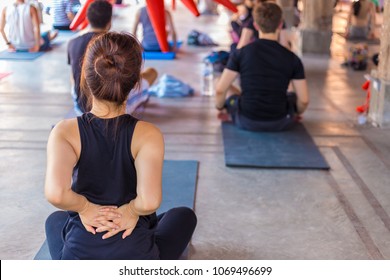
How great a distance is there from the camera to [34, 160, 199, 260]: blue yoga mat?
3.39m

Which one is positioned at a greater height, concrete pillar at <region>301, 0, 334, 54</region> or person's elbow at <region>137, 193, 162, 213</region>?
person's elbow at <region>137, 193, 162, 213</region>

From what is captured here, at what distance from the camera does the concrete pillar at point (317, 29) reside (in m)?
8.06

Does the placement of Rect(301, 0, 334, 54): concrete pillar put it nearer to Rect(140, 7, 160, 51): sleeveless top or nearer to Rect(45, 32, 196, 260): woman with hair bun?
Rect(140, 7, 160, 51): sleeveless top

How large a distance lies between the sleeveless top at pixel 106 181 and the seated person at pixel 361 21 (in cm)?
773

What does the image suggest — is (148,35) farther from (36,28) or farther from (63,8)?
(63,8)

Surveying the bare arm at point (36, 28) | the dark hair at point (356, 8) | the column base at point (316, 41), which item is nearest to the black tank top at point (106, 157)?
the bare arm at point (36, 28)

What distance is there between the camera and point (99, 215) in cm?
223

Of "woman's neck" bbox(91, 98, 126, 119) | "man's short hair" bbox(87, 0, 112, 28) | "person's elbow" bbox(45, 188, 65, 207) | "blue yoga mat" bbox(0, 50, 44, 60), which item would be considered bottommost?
"blue yoga mat" bbox(0, 50, 44, 60)

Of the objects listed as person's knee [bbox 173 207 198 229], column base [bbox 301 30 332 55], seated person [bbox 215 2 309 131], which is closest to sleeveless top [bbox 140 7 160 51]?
column base [bbox 301 30 332 55]

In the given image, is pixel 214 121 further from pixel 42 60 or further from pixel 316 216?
pixel 42 60

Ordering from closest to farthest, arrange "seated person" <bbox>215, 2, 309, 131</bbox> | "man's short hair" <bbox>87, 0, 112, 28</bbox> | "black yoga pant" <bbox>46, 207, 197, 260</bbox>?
"black yoga pant" <bbox>46, 207, 197, 260</bbox>, "man's short hair" <bbox>87, 0, 112, 28</bbox>, "seated person" <bbox>215, 2, 309, 131</bbox>

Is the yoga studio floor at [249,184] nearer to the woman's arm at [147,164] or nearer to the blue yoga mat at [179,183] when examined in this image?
the blue yoga mat at [179,183]

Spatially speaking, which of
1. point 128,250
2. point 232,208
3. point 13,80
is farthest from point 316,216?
point 13,80

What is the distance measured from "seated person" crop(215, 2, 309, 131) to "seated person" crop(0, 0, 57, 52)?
2355 mm
